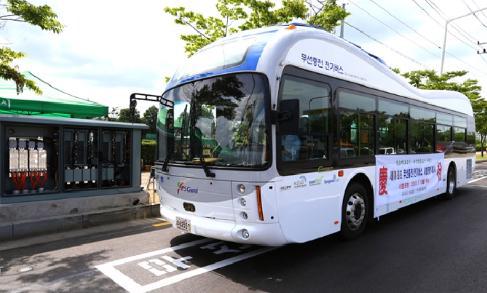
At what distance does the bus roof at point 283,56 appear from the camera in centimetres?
491

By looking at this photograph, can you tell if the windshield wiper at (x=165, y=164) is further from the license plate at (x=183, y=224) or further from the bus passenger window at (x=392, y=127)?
the bus passenger window at (x=392, y=127)

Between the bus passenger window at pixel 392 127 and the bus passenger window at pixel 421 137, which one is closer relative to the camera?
the bus passenger window at pixel 392 127

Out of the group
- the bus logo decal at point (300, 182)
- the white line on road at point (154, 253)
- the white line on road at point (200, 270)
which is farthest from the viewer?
the white line on road at point (154, 253)

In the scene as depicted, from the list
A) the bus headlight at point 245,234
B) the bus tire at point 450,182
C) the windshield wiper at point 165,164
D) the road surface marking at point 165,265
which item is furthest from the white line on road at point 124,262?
the bus tire at point 450,182

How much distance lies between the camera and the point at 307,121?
530 centimetres

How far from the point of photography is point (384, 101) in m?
7.34

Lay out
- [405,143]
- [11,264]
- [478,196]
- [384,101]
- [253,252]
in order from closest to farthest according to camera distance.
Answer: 1. [11,264]
2. [253,252]
3. [384,101]
4. [405,143]
5. [478,196]

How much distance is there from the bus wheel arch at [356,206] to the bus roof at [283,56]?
1.74m

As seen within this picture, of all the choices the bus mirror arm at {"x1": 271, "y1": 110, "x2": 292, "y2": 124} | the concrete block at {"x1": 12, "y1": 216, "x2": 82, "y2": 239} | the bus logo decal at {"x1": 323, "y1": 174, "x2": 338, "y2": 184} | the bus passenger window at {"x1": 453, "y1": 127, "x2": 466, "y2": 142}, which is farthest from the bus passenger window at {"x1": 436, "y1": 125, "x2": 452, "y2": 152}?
the concrete block at {"x1": 12, "y1": 216, "x2": 82, "y2": 239}

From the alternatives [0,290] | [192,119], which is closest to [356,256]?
[192,119]

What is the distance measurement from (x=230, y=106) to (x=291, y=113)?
81 cm

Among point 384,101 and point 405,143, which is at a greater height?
point 384,101

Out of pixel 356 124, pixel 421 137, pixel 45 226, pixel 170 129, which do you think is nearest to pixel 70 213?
pixel 45 226

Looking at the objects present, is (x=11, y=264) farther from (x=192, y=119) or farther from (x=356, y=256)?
(x=356, y=256)
